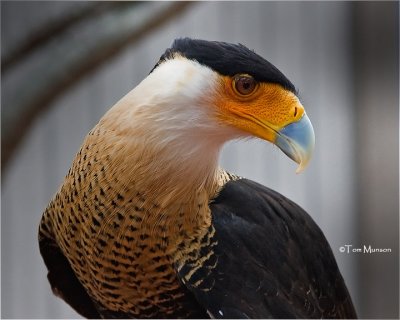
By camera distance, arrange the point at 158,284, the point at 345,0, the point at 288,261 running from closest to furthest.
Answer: the point at 158,284 → the point at 288,261 → the point at 345,0

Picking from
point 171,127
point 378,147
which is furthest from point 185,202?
point 378,147

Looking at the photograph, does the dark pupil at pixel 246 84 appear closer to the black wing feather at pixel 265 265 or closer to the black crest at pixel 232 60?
the black crest at pixel 232 60

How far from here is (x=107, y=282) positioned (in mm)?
1344

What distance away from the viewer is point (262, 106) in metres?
1.21

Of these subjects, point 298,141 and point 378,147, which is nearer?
point 298,141

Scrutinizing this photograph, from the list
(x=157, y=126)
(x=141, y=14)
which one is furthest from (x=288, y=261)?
(x=141, y=14)

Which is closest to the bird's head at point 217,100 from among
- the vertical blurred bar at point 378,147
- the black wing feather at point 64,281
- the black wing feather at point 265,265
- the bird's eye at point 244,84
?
the bird's eye at point 244,84

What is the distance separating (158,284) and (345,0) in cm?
173

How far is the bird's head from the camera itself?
119cm

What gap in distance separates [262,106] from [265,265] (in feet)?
1.17

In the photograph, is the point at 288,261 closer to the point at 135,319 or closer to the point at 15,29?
the point at 135,319

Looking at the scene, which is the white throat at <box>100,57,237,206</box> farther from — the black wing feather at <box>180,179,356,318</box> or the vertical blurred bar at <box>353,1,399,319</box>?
the vertical blurred bar at <box>353,1,399,319</box>

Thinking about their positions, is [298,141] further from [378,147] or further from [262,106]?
[378,147]

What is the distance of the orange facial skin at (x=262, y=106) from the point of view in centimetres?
120
